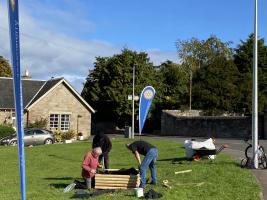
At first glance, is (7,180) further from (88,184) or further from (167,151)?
(167,151)

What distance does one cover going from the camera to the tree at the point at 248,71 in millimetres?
58969

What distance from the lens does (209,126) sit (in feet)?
173

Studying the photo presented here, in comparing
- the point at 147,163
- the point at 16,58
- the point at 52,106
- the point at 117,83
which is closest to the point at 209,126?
the point at 52,106

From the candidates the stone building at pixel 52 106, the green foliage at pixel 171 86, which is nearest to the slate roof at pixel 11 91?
the stone building at pixel 52 106

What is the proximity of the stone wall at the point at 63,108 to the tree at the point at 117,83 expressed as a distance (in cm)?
1518

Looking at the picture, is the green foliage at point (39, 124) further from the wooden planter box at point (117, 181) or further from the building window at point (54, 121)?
the wooden planter box at point (117, 181)

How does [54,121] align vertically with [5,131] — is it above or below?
above

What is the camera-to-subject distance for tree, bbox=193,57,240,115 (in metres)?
58.9

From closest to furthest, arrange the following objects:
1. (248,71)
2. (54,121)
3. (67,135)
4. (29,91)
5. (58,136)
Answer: (58,136) → (67,135) → (54,121) → (29,91) → (248,71)

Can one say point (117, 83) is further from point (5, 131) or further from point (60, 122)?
point (5, 131)

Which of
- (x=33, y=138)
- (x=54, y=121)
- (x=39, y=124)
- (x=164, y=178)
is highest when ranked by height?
(x=54, y=121)

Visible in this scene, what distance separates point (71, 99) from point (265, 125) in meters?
19.5

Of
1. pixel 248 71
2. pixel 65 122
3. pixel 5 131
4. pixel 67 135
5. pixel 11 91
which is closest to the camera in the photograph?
pixel 5 131

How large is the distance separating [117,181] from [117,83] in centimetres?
5785
